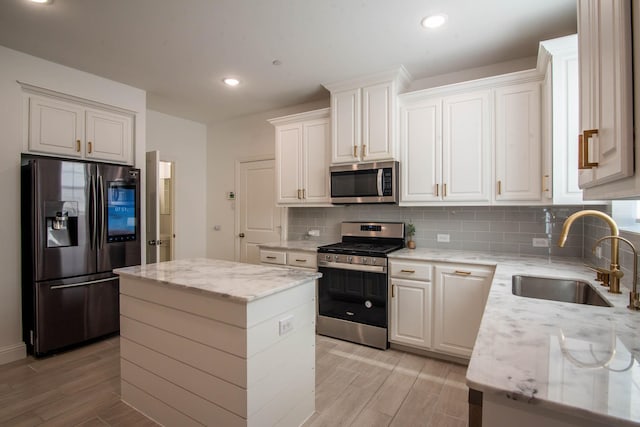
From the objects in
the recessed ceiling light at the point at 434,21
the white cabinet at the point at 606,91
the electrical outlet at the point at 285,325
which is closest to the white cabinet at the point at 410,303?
the electrical outlet at the point at 285,325

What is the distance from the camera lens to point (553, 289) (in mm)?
1969

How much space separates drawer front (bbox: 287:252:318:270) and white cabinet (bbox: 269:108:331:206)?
0.64 metres

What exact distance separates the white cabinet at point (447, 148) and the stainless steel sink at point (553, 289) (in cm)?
95

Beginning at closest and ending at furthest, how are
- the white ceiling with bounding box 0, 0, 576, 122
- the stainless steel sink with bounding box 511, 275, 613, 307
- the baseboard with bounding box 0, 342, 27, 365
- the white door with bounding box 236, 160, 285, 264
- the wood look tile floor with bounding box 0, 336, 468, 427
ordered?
the stainless steel sink with bounding box 511, 275, 613, 307, the wood look tile floor with bounding box 0, 336, 468, 427, the white ceiling with bounding box 0, 0, 576, 122, the baseboard with bounding box 0, 342, 27, 365, the white door with bounding box 236, 160, 285, 264

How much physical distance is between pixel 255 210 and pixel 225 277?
280 cm

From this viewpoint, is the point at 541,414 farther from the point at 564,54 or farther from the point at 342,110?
the point at 342,110

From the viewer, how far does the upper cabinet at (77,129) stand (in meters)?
2.93

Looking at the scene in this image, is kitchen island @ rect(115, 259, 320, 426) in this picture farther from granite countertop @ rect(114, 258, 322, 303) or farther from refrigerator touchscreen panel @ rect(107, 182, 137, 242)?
refrigerator touchscreen panel @ rect(107, 182, 137, 242)

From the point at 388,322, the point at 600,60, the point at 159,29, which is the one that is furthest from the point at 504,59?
the point at 159,29

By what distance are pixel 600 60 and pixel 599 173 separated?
35 centimetres

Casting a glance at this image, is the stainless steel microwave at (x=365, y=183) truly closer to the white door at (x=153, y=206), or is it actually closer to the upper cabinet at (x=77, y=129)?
the white door at (x=153, y=206)

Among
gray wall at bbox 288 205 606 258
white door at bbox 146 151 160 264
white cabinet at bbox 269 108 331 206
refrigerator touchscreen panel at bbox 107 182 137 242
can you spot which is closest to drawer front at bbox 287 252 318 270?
white cabinet at bbox 269 108 331 206

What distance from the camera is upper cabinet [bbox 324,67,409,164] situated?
122 inches

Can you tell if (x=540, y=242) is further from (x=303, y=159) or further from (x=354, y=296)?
(x=303, y=159)
